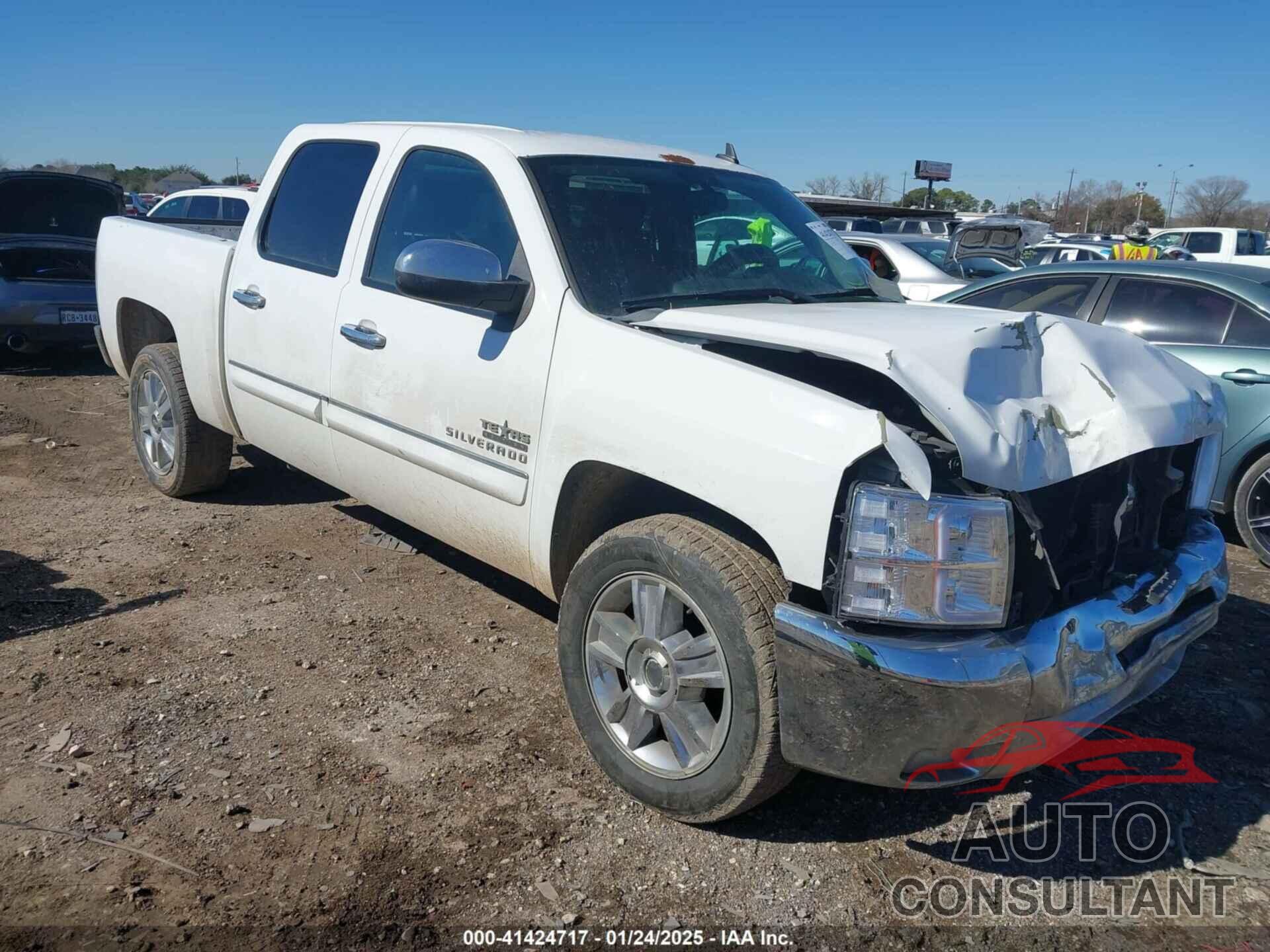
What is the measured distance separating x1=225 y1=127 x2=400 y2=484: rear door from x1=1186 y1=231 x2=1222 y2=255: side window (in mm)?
22504

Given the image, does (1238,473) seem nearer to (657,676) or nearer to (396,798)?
(657,676)

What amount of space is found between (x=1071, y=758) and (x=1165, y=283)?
3.98 meters

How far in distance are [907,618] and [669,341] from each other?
104cm

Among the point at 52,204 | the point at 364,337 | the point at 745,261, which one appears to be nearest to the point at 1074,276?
the point at 745,261

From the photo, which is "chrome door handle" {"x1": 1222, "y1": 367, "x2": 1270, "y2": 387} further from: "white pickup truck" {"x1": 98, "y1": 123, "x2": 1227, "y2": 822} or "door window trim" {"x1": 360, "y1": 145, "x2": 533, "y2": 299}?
"door window trim" {"x1": 360, "y1": 145, "x2": 533, "y2": 299}

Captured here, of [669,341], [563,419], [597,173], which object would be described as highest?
[597,173]

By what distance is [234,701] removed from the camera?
348 centimetres

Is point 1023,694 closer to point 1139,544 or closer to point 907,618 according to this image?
point 907,618

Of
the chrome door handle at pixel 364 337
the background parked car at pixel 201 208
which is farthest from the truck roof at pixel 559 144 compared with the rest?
the background parked car at pixel 201 208

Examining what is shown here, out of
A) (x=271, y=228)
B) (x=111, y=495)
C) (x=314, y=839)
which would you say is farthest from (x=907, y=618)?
(x=111, y=495)

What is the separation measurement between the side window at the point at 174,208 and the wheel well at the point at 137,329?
9.48 m

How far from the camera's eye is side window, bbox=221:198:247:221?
14219mm

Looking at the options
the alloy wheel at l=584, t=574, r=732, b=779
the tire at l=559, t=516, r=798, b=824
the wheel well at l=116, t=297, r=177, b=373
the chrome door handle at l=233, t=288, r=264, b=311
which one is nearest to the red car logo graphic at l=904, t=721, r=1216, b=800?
the tire at l=559, t=516, r=798, b=824

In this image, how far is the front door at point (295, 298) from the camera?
163 inches
